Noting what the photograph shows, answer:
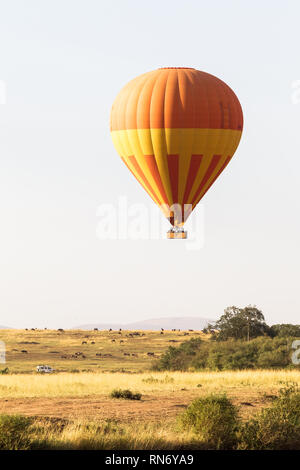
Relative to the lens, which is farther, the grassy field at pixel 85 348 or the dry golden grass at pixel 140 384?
the grassy field at pixel 85 348

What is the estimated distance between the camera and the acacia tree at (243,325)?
7288cm

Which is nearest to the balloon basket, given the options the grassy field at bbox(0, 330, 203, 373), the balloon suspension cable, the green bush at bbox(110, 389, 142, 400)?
the balloon suspension cable

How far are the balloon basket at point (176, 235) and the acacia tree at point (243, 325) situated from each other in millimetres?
25416

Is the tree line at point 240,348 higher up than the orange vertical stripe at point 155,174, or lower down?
lower down

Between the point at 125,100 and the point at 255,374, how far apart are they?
53.1ft

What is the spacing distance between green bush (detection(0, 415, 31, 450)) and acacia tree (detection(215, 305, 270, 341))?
47276 millimetres

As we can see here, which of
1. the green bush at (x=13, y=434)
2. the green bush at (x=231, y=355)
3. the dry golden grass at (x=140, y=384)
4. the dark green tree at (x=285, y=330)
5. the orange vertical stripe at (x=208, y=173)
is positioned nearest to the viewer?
the green bush at (x=13, y=434)

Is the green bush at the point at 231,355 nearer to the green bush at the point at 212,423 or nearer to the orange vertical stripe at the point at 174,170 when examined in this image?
the orange vertical stripe at the point at 174,170

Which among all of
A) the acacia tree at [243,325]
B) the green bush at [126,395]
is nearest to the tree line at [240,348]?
the acacia tree at [243,325]

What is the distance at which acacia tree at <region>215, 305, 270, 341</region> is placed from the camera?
2869 inches

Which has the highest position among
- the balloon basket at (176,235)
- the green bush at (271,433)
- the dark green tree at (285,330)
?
the balloon basket at (176,235)

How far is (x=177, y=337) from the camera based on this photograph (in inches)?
4892

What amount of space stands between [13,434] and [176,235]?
2390 centimetres
